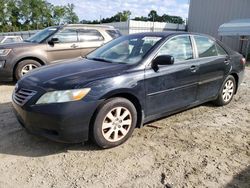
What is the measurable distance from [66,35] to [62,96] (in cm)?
508

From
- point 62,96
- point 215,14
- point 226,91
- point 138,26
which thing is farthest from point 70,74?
point 215,14

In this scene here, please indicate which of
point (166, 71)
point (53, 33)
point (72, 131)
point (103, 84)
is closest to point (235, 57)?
point (166, 71)

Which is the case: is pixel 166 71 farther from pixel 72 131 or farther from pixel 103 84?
pixel 72 131

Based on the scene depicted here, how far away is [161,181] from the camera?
9.64ft

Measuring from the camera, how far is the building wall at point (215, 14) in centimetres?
1947

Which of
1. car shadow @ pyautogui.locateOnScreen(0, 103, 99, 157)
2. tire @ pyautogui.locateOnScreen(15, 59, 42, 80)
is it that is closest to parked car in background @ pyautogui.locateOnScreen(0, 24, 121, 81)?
tire @ pyautogui.locateOnScreen(15, 59, 42, 80)

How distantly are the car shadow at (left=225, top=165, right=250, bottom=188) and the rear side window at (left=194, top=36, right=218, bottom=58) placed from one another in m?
2.27

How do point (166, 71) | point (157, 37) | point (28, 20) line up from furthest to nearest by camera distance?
point (28, 20)
point (157, 37)
point (166, 71)

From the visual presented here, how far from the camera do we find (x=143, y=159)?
338 centimetres

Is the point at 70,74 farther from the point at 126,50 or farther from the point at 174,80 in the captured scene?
the point at 174,80

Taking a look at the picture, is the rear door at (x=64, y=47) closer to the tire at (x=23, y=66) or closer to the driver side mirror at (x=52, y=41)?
the driver side mirror at (x=52, y=41)

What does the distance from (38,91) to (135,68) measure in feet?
4.39

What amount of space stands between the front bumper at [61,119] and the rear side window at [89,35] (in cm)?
511

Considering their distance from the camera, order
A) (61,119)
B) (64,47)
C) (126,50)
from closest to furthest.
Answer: (61,119)
(126,50)
(64,47)
